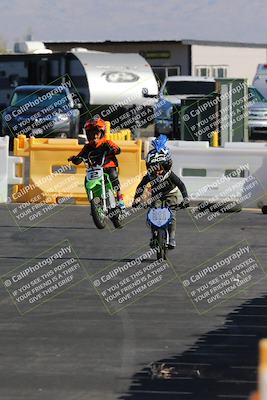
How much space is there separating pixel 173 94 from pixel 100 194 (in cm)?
2564

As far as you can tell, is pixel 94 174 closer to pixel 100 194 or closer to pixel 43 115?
pixel 100 194

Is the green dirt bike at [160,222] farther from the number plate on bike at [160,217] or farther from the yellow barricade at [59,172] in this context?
the yellow barricade at [59,172]

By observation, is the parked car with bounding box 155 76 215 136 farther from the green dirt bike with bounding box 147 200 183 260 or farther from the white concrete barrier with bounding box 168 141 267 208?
the green dirt bike with bounding box 147 200 183 260

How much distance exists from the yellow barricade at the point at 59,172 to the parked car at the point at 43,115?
15.2 metres

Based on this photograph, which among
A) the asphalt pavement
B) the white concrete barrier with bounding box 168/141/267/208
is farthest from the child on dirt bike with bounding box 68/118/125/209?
the white concrete barrier with bounding box 168/141/267/208

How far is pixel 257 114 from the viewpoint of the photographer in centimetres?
4528

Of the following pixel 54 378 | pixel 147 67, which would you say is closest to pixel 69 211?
pixel 54 378

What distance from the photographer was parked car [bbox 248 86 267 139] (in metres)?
45.0

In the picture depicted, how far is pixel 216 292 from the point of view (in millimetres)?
14242

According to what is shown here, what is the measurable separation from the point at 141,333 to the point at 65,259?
5.10 meters

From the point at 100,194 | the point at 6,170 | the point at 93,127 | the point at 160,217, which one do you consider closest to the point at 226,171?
the point at 6,170

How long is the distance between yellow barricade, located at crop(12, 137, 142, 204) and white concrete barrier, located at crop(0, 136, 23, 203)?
0.16 m

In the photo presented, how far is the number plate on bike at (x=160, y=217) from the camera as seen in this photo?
50.4 ft

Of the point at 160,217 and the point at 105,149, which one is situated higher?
the point at 160,217
